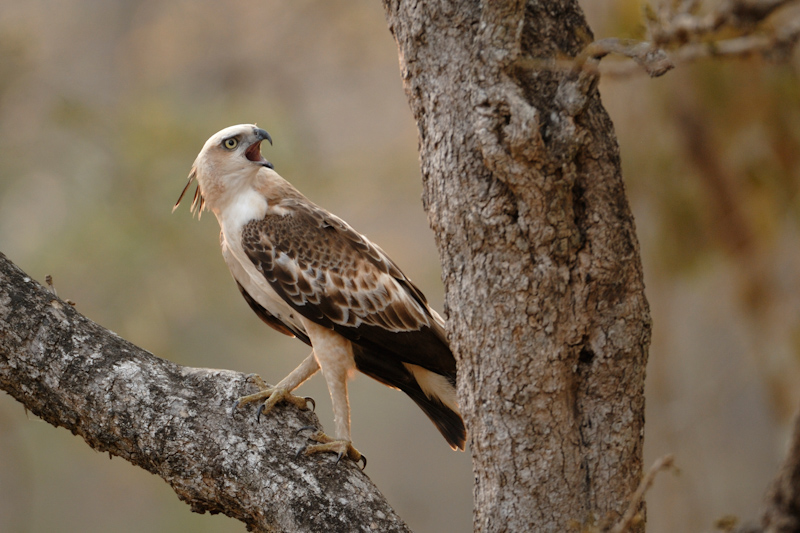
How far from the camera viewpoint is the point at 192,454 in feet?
6.94

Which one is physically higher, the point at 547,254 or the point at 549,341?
the point at 547,254

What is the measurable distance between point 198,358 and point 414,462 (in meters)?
4.11

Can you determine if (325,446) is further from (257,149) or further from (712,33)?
(712,33)

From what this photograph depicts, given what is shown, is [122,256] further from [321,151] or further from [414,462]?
[414,462]

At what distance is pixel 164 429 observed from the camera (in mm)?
2123

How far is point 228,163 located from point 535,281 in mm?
1464

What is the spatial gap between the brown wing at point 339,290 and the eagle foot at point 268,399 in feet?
1.13

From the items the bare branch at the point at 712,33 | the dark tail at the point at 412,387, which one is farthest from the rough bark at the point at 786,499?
the dark tail at the point at 412,387

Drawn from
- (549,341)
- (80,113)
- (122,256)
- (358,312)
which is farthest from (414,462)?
(549,341)

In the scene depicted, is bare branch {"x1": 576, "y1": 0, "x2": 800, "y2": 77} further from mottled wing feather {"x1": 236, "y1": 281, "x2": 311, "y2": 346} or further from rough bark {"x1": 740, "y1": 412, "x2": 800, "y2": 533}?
mottled wing feather {"x1": 236, "y1": 281, "x2": 311, "y2": 346}

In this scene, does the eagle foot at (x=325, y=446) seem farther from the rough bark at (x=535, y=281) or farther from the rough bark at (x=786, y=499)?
the rough bark at (x=786, y=499)

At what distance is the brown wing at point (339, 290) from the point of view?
109 inches

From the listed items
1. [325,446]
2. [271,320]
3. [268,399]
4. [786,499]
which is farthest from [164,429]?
[786,499]

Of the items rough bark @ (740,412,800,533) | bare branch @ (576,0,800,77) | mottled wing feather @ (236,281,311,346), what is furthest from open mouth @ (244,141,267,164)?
rough bark @ (740,412,800,533)
